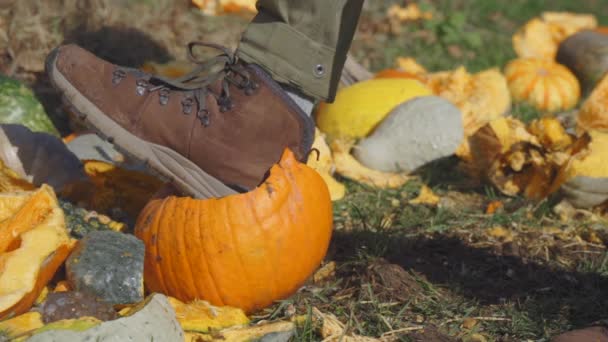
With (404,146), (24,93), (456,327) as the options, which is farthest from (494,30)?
(456,327)

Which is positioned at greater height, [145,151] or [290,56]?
[290,56]

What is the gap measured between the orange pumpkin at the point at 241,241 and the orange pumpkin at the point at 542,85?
3923 millimetres

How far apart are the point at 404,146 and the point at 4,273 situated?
2698 millimetres

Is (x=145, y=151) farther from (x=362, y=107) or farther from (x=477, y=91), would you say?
(x=477, y=91)

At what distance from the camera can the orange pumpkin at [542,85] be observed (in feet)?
22.1

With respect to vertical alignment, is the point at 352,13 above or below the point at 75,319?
above

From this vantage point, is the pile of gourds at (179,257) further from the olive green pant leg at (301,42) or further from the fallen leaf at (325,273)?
the olive green pant leg at (301,42)

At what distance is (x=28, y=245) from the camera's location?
303 cm

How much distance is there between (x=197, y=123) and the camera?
3346mm

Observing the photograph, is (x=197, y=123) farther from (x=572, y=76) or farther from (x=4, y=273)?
(x=572, y=76)

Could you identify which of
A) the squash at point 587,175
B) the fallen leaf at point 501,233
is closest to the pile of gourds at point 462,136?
Answer: the squash at point 587,175

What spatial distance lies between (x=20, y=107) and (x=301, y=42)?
203 cm

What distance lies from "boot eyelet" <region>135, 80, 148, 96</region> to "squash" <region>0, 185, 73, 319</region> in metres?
0.55

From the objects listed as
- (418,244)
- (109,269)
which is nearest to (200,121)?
(109,269)
